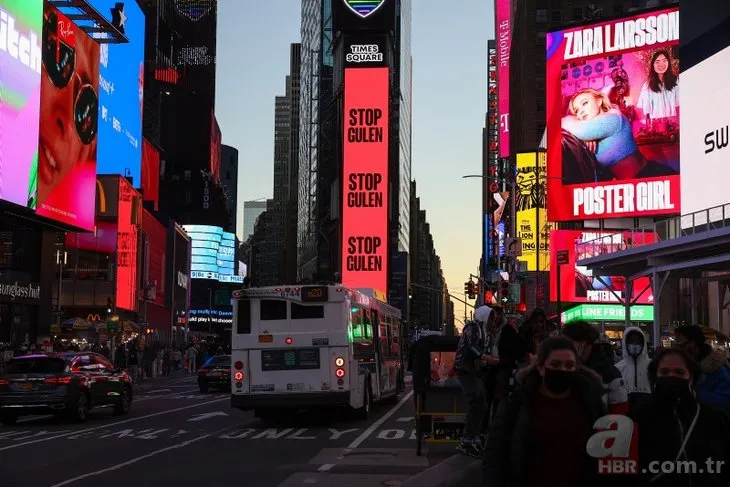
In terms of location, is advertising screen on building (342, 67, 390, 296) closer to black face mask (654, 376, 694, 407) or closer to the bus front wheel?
the bus front wheel

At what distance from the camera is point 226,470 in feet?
47.2

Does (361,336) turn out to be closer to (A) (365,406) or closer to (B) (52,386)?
(A) (365,406)

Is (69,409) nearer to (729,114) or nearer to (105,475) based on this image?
(105,475)

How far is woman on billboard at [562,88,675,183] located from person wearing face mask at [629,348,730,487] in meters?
59.1

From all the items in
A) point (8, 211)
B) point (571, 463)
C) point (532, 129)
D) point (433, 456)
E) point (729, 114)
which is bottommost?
point (433, 456)

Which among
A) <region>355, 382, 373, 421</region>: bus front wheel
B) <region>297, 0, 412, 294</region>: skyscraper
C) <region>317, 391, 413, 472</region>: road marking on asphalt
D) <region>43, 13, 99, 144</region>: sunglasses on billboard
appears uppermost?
<region>297, 0, 412, 294</region>: skyscraper

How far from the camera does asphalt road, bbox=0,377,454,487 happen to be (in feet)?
44.4

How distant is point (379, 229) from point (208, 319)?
9828 centimetres

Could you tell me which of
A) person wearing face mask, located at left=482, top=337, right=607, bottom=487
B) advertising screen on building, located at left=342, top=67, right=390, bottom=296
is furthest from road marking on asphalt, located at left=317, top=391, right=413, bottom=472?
advertising screen on building, located at left=342, top=67, right=390, bottom=296

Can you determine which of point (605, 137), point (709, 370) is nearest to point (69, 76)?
point (605, 137)

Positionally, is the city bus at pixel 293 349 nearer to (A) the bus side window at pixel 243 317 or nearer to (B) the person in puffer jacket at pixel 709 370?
(A) the bus side window at pixel 243 317

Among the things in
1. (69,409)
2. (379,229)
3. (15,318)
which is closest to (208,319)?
(379,229)

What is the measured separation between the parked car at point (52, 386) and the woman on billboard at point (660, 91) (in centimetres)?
4611

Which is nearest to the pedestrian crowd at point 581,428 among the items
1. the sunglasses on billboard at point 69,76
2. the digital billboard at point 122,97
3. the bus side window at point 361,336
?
the bus side window at point 361,336
